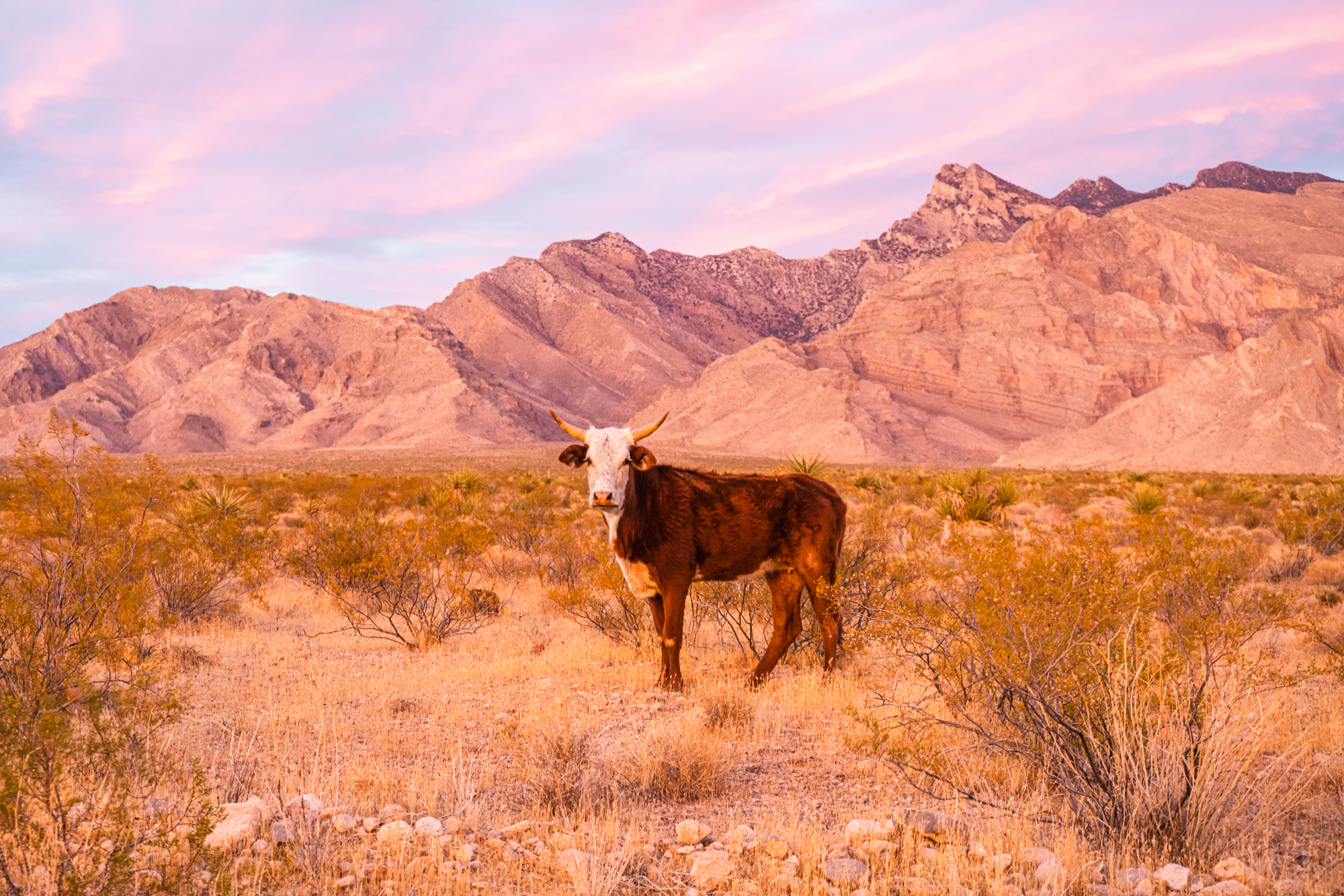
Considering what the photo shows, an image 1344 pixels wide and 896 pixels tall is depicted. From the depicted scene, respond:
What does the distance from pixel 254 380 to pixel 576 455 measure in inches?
4774

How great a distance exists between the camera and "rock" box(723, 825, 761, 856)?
150 inches

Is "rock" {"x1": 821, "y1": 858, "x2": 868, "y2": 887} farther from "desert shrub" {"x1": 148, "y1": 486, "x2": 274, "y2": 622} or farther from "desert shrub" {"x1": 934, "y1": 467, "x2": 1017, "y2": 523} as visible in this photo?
"desert shrub" {"x1": 934, "y1": 467, "x2": 1017, "y2": 523}

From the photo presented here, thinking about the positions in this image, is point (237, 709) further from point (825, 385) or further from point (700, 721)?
point (825, 385)

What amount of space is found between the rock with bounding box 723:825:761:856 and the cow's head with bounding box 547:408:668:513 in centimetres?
284

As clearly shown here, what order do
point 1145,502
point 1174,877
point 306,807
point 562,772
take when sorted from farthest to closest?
point 1145,502 → point 562,772 → point 306,807 → point 1174,877

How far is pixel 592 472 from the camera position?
21.7ft

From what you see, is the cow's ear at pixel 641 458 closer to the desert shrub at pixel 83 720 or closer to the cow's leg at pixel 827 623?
the cow's leg at pixel 827 623

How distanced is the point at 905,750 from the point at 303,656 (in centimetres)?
625

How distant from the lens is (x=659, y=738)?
528cm

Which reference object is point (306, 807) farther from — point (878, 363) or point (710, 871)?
point (878, 363)

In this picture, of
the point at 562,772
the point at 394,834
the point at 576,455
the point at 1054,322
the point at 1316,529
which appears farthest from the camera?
the point at 1054,322

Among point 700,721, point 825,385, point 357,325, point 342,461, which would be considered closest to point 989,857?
point 700,721

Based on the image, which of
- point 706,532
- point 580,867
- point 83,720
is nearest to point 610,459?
point 706,532

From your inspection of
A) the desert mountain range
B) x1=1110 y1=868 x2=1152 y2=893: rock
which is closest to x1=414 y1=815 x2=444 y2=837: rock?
x1=1110 y1=868 x2=1152 y2=893: rock
